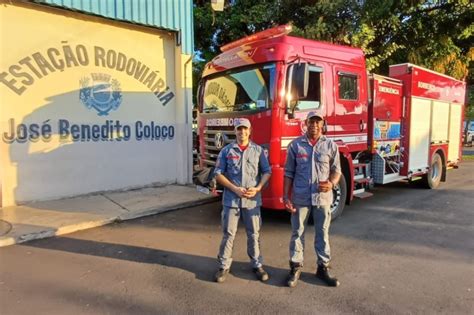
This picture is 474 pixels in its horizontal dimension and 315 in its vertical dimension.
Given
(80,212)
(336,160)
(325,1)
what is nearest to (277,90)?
(336,160)

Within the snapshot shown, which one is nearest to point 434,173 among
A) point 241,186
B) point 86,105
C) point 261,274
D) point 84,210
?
point 261,274

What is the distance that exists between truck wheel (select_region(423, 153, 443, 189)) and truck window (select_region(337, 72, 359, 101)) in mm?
3910

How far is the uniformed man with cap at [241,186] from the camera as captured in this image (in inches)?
169

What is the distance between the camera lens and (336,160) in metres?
4.29

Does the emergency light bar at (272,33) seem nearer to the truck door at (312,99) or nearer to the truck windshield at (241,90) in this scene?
the truck windshield at (241,90)

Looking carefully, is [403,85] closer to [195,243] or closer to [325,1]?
[325,1]

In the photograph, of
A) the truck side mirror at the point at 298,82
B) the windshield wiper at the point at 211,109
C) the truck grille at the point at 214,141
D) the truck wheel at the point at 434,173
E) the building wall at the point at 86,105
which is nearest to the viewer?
the truck side mirror at the point at 298,82

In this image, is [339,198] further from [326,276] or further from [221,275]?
[221,275]

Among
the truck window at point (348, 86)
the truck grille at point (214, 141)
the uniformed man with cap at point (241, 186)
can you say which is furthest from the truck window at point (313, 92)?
the uniformed man with cap at point (241, 186)

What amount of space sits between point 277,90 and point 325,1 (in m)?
7.09

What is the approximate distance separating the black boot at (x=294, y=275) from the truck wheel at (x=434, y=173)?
21.6 feet

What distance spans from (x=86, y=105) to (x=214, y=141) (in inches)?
141

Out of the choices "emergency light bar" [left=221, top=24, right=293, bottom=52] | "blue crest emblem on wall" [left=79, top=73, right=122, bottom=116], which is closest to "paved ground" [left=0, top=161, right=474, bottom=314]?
"emergency light bar" [left=221, top=24, right=293, bottom=52]

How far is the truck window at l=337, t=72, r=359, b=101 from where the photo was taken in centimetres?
670
